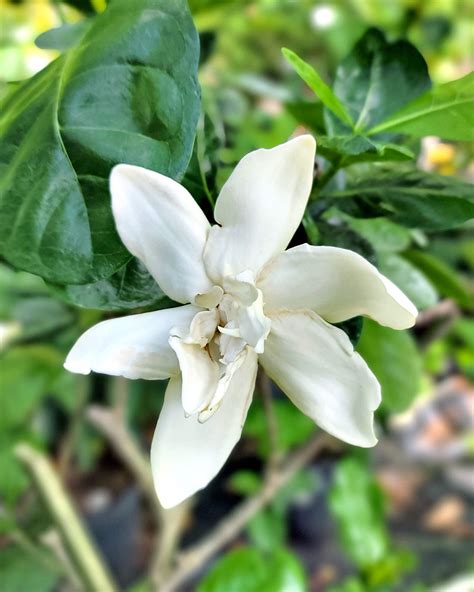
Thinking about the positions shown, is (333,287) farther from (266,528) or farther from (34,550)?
(266,528)

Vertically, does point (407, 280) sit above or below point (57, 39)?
below

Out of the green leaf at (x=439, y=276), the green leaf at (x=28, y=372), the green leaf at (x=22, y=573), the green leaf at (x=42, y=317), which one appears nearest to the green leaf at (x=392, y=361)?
the green leaf at (x=439, y=276)

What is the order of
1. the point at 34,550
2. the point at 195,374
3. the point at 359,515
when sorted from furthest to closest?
the point at 359,515 < the point at 34,550 < the point at 195,374

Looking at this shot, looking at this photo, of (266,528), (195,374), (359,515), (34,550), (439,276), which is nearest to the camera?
(195,374)

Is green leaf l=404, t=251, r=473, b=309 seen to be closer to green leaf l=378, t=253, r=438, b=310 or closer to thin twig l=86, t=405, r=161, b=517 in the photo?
green leaf l=378, t=253, r=438, b=310

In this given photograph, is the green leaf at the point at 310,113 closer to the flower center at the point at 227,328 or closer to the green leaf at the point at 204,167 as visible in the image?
the green leaf at the point at 204,167

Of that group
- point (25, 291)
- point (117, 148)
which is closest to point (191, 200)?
point (117, 148)

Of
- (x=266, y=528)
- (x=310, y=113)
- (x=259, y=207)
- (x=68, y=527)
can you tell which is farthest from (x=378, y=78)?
(x=266, y=528)
